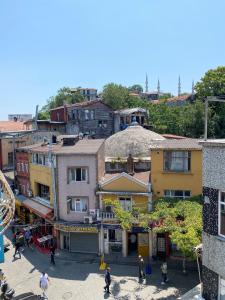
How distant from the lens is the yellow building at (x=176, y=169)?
89.1 feet

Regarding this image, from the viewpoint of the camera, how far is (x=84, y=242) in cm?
2975

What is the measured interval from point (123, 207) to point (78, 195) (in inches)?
157

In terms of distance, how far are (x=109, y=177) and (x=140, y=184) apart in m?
3.61

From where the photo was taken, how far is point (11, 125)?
191 feet

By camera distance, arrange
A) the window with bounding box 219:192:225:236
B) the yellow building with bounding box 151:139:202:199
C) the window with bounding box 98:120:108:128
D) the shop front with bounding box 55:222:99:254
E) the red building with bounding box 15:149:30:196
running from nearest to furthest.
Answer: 1. the window with bounding box 219:192:225:236
2. the yellow building with bounding box 151:139:202:199
3. the shop front with bounding box 55:222:99:254
4. the red building with bounding box 15:149:30:196
5. the window with bounding box 98:120:108:128

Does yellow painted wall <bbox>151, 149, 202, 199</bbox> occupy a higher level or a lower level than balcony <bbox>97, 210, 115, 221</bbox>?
higher

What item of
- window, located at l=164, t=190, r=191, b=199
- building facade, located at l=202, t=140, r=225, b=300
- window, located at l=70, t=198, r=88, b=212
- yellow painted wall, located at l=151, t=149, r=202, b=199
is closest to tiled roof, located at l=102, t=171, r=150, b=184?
yellow painted wall, located at l=151, t=149, r=202, b=199

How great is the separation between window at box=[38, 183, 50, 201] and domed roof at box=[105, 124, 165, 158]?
7.14 meters

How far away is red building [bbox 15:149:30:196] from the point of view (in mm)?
36750

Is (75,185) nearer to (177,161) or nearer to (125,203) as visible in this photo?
(125,203)

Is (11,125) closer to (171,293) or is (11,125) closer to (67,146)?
(67,146)

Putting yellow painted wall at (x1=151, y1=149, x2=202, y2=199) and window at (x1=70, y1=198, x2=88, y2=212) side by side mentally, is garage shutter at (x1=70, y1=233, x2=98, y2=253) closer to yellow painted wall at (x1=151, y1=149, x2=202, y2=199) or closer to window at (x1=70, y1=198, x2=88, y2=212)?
window at (x1=70, y1=198, x2=88, y2=212)

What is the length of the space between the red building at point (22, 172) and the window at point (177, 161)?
15888 millimetres

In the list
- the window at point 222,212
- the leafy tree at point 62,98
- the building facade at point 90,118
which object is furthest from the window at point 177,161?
the leafy tree at point 62,98
